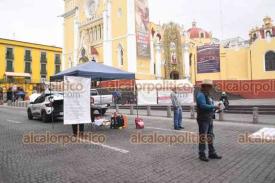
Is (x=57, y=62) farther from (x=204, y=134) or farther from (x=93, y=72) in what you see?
(x=204, y=134)

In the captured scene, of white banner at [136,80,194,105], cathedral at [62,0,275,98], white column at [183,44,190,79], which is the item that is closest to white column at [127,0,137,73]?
cathedral at [62,0,275,98]

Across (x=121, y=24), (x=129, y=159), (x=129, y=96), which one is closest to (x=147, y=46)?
(x=121, y=24)

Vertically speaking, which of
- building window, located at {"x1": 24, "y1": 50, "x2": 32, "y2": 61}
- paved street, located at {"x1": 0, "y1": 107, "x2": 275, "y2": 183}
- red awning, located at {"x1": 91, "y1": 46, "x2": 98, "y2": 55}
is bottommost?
paved street, located at {"x1": 0, "y1": 107, "x2": 275, "y2": 183}

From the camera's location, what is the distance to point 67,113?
1075 cm

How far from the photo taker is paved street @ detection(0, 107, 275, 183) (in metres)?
6.11

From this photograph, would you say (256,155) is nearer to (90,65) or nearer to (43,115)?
(90,65)

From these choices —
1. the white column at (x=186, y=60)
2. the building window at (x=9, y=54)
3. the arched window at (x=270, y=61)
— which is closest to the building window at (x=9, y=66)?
the building window at (x=9, y=54)

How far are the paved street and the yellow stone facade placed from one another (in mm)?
47625

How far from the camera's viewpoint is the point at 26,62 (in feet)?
201

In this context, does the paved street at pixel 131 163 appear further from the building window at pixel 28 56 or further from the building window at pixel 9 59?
the building window at pixel 28 56

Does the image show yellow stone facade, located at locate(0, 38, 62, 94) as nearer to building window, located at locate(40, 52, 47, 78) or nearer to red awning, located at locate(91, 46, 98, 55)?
building window, located at locate(40, 52, 47, 78)

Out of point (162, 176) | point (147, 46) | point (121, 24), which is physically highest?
point (121, 24)

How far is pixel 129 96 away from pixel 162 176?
991 inches

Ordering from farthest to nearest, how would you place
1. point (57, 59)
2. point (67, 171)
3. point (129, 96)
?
point (57, 59)
point (129, 96)
point (67, 171)
